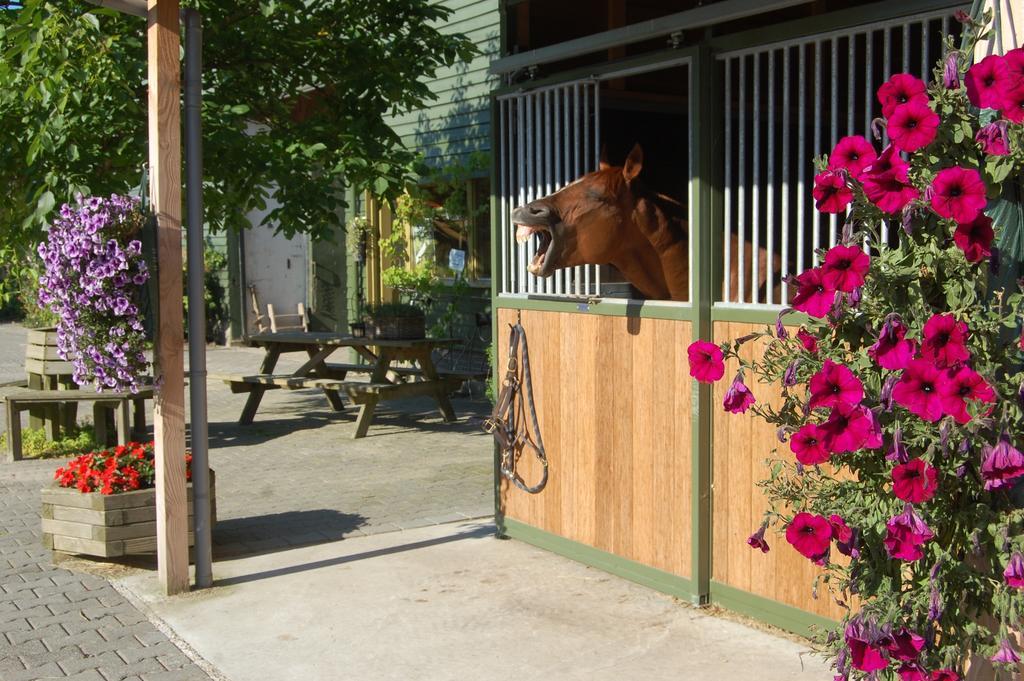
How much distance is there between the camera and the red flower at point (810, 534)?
2.90 meters

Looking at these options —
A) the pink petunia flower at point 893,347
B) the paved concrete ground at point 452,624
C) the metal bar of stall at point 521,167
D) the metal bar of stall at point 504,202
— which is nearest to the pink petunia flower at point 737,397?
the pink petunia flower at point 893,347

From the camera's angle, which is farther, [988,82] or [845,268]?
[845,268]

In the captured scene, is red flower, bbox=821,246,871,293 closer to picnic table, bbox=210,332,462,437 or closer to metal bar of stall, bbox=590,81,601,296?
metal bar of stall, bbox=590,81,601,296

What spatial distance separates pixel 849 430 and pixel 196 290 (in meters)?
3.66

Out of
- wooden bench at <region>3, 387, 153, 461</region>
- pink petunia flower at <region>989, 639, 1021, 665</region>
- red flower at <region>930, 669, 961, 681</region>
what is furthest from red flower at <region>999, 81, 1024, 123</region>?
wooden bench at <region>3, 387, 153, 461</region>

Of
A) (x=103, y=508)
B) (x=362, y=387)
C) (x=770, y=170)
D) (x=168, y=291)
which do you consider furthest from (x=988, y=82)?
(x=362, y=387)

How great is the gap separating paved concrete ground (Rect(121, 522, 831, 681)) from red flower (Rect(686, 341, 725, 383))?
1.54 m

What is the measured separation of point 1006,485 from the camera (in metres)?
2.75

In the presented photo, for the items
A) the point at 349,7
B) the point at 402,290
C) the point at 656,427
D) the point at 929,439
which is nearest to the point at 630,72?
the point at 656,427

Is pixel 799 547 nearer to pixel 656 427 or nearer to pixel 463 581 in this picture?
pixel 656 427

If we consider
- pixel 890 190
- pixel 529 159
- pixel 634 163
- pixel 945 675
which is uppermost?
pixel 529 159

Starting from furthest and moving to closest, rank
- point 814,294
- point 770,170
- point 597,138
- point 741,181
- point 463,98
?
1. point 463,98
2. point 597,138
3. point 741,181
4. point 770,170
5. point 814,294

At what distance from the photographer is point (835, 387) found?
2766 millimetres

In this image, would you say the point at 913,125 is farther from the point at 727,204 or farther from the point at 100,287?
the point at 100,287
